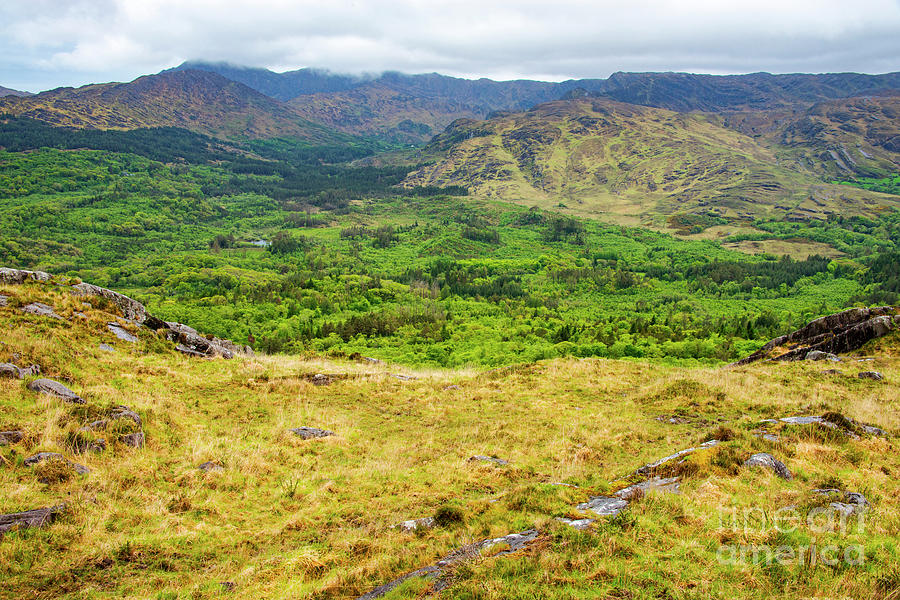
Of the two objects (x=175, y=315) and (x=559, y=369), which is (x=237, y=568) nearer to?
(x=559, y=369)

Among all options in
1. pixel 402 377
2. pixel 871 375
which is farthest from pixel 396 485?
pixel 871 375

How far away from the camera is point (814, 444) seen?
15469 mm

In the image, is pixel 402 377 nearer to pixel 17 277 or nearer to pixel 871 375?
pixel 17 277

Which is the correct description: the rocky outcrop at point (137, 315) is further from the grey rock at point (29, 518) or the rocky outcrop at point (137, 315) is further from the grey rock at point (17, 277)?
the grey rock at point (29, 518)

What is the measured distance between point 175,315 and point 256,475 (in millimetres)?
95470

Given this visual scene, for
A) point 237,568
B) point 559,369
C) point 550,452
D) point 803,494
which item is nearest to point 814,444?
point 803,494

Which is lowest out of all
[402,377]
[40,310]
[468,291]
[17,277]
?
[468,291]

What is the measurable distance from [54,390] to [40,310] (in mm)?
13911

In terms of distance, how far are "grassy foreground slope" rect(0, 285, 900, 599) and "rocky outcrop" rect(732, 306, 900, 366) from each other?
11.9 meters

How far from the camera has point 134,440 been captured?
52.1 feet

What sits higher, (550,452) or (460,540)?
(460,540)

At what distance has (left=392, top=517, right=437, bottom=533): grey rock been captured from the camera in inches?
476

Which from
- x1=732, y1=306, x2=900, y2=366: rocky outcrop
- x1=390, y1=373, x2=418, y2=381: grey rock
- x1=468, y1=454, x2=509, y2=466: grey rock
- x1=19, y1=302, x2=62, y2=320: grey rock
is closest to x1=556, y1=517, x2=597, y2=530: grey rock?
x1=468, y1=454, x2=509, y2=466: grey rock

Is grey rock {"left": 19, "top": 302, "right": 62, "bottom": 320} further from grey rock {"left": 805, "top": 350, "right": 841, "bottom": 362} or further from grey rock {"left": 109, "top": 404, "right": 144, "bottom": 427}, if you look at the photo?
grey rock {"left": 805, "top": 350, "right": 841, "bottom": 362}
